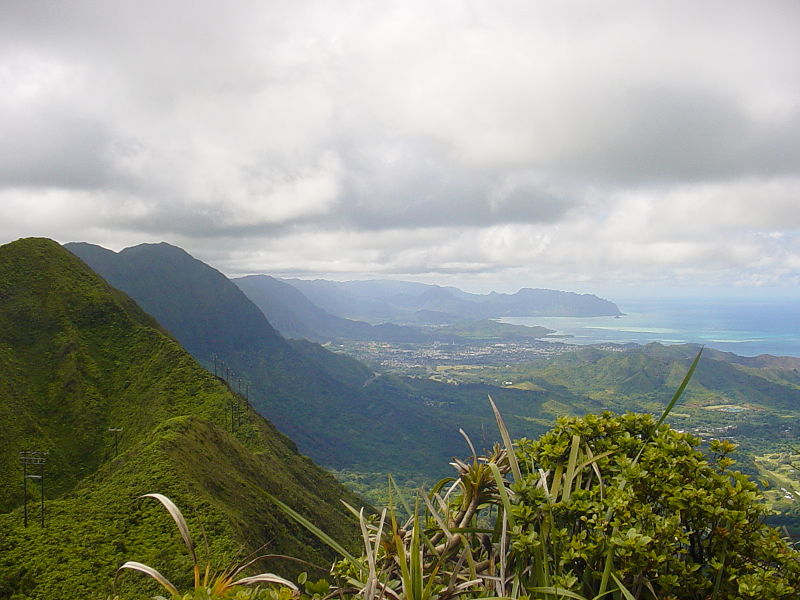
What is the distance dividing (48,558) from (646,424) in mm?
25068

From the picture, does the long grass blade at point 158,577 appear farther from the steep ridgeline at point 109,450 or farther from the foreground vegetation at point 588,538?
the steep ridgeline at point 109,450

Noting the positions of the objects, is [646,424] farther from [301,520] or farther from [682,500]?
[301,520]

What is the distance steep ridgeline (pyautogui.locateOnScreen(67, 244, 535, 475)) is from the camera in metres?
129

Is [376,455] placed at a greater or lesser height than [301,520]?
lesser

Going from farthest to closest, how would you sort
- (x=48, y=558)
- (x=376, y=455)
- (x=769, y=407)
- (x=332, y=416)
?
(x=769, y=407) → (x=332, y=416) → (x=376, y=455) → (x=48, y=558)

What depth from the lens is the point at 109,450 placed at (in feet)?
131

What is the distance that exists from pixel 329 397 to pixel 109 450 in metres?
119

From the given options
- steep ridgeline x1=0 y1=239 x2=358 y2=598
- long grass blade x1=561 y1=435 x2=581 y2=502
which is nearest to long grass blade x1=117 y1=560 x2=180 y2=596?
long grass blade x1=561 y1=435 x2=581 y2=502

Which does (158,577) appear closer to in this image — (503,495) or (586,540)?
(503,495)

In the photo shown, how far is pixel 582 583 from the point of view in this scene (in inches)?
80.9

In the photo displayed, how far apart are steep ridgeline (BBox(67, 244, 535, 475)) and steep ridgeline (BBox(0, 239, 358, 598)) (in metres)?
69.1

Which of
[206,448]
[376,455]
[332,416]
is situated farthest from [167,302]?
[206,448]

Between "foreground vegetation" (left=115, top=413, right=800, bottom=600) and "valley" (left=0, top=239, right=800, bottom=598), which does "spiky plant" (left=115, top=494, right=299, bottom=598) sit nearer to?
"foreground vegetation" (left=115, top=413, right=800, bottom=600)

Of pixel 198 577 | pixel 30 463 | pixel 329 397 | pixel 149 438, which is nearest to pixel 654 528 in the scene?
pixel 198 577
